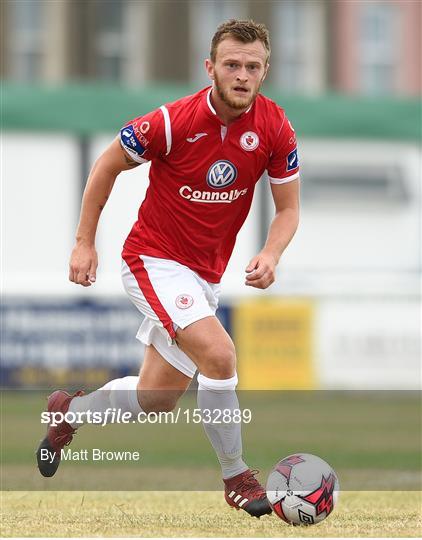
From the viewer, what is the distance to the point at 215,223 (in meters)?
8.06

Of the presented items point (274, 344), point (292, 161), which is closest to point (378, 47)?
point (274, 344)

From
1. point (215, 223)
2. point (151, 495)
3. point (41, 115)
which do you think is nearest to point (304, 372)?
point (41, 115)

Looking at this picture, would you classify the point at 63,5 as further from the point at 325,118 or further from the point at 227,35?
the point at 227,35

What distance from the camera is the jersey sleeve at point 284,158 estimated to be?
26.3 feet

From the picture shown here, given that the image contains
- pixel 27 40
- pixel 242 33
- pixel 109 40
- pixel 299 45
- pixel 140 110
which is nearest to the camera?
pixel 242 33

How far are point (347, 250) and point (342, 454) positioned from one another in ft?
23.1

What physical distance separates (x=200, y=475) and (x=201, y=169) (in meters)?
3.92

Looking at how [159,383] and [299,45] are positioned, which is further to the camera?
[299,45]

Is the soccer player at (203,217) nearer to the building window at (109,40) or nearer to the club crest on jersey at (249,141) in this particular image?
the club crest on jersey at (249,141)

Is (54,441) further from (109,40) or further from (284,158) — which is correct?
(109,40)

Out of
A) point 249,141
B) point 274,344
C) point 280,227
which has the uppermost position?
point 249,141

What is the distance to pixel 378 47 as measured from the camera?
39.2 m

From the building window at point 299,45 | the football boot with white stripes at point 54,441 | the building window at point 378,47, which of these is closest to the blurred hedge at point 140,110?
the football boot with white stripes at point 54,441

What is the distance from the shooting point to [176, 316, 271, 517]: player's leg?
7746mm
